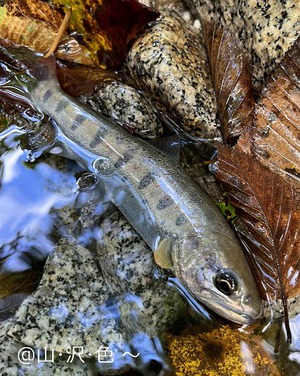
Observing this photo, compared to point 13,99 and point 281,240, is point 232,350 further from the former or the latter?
point 13,99

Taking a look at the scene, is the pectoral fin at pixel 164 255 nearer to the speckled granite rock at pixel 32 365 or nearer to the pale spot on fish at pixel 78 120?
the speckled granite rock at pixel 32 365

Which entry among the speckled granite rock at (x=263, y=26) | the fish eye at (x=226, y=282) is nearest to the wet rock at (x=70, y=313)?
the fish eye at (x=226, y=282)

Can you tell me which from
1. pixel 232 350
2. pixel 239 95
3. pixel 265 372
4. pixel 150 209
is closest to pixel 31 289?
pixel 150 209

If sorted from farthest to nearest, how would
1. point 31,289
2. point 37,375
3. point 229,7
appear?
point 229,7
point 31,289
point 37,375

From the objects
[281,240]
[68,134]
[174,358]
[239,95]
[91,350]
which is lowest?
[91,350]

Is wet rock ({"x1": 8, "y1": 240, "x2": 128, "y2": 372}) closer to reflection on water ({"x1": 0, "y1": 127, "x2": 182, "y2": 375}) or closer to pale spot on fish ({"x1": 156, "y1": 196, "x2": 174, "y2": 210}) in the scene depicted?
reflection on water ({"x1": 0, "y1": 127, "x2": 182, "y2": 375})

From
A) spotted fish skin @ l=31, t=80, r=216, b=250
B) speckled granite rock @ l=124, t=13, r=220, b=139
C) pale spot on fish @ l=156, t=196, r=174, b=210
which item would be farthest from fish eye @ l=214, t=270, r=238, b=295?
speckled granite rock @ l=124, t=13, r=220, b=139
